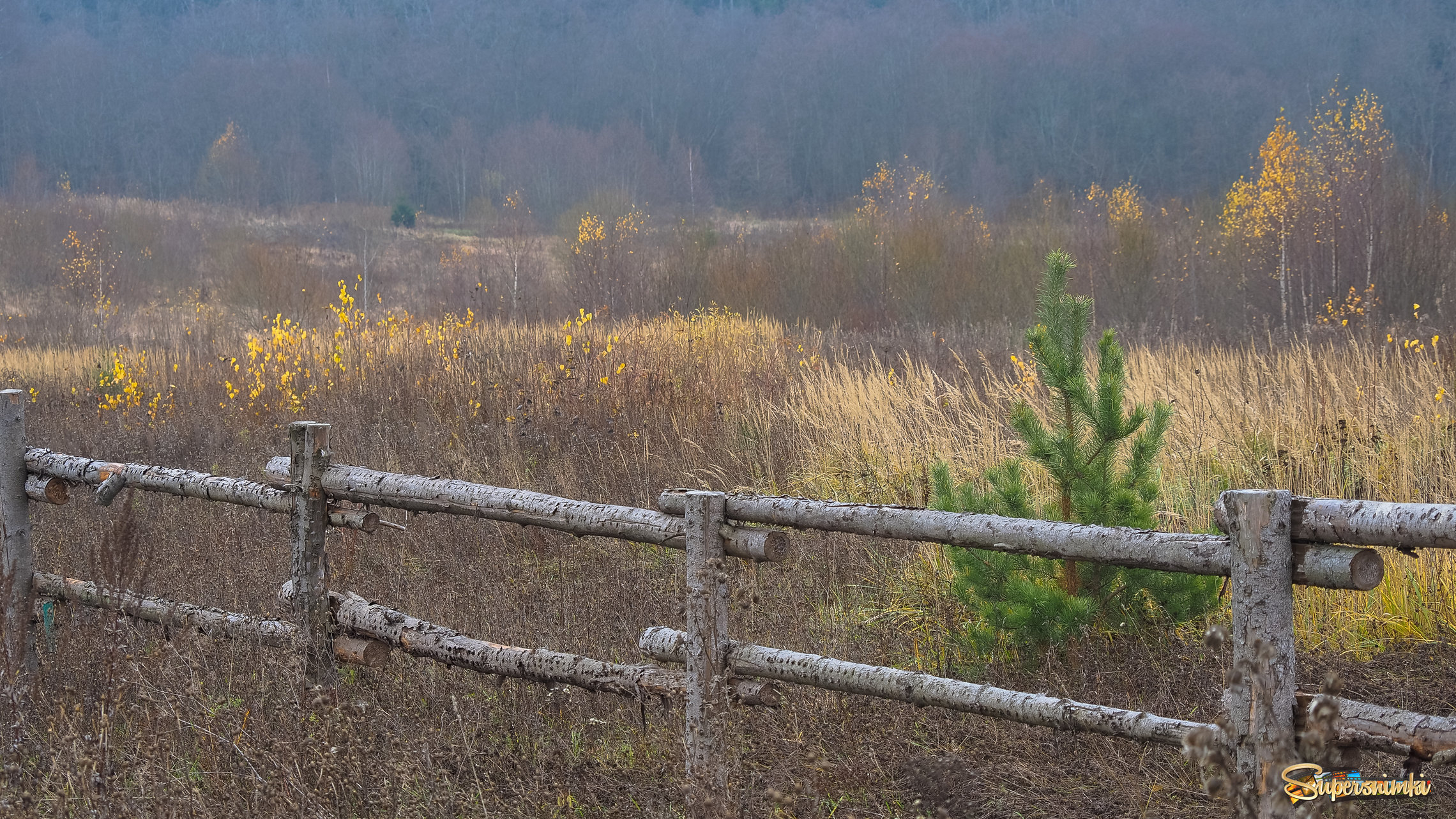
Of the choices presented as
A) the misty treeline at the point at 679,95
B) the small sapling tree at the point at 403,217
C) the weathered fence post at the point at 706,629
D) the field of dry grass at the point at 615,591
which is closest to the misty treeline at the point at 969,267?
the field of dry grass at the point at 615,591

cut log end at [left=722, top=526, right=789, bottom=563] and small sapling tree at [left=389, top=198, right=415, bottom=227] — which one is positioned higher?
small sapling tree at [left=389, top=198, right=415, bottom=227]

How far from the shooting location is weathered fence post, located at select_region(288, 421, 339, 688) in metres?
3.39

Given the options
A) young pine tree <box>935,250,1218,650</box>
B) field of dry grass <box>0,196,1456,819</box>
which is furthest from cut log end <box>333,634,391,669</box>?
young pine tree <box>935,250,1218,650</box>

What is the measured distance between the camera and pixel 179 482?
3689 mm

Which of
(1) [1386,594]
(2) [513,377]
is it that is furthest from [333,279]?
(1) [1386,594]

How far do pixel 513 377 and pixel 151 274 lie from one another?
37.2 metres

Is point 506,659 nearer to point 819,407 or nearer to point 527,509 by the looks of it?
point 527,509

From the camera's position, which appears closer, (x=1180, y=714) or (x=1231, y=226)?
(x=1180, y=714)

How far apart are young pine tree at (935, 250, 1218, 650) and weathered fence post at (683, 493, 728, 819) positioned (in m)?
1.19

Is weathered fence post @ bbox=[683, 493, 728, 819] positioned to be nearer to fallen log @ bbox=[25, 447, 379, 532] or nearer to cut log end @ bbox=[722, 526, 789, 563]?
cut log end @ bbox=[722, 526, 789, 563]

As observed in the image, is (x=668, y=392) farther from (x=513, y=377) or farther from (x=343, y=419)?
(x=343, y=419)

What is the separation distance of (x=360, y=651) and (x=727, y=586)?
1404mm

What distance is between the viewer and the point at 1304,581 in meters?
2.00

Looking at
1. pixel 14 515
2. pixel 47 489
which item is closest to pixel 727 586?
pixel 47 489
